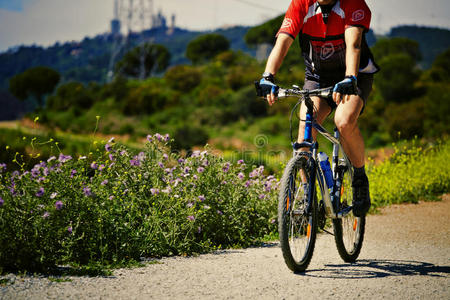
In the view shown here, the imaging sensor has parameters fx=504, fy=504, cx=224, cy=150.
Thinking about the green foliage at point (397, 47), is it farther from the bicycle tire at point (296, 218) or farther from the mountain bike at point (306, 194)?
the bicycle tire at point (296, 218)

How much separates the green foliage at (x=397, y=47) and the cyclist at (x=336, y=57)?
49.9 m

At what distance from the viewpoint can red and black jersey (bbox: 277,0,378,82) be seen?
3.79 m

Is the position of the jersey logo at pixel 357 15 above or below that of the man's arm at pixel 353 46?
above

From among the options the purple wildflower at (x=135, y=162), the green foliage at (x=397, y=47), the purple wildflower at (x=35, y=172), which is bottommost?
the purple wildflower at (x=35, y=172)

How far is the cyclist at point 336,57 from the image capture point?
147 inches

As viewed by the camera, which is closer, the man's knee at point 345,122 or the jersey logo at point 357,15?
the jersey logo at point 357,15

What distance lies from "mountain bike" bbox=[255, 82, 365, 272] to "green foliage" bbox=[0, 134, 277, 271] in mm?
1029

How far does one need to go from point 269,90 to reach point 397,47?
184ft

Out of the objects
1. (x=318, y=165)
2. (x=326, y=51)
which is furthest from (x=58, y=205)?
(x=326, y=51)

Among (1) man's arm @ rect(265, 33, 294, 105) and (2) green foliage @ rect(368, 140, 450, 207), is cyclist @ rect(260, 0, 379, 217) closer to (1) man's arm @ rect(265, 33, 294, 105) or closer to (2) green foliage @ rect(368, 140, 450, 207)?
Answer: (1) man's arm @ rect(265, 33, 294, 105)

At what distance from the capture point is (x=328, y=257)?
4602 millimetres

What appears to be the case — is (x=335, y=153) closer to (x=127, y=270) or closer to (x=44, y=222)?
(x=127, y=270)

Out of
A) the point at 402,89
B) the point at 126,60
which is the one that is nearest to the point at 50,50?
the point at 126,60

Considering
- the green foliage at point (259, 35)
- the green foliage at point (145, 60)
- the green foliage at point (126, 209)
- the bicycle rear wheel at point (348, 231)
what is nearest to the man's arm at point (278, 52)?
the bicycle rear wheel at point (348, 231)
